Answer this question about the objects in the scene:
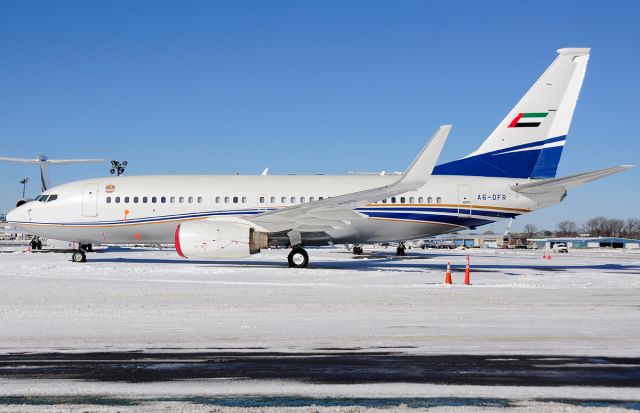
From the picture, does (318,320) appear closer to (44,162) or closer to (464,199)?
(464,199)

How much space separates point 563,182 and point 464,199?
3927 millimetres

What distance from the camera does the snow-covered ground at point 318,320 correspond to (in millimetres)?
5195

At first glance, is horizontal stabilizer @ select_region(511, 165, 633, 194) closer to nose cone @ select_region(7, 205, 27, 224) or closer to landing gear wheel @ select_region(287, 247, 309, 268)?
landing gear wheel @ select_region(287, 247, 309, 268)

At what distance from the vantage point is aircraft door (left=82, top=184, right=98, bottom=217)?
24.5 meters

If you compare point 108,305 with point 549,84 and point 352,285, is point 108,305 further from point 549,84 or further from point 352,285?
point 549,84

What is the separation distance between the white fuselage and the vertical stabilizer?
89 cm

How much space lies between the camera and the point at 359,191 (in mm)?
22531

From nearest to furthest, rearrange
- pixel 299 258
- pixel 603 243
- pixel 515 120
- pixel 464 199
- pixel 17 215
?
pixel 299 258 < pixel 464 199 < pixel 515 120 < pixel 17 215 < pixel 603 243

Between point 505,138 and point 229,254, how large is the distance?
492 inches

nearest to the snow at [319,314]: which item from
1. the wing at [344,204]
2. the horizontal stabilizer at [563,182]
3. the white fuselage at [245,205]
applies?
the wing at [344,204]

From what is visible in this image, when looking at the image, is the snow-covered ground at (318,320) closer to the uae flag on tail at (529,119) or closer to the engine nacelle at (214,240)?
the engine nacelle at (214,240)

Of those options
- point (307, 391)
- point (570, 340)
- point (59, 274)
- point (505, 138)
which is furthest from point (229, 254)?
point (307, 391)

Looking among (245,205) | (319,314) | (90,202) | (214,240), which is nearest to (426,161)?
(214,240)

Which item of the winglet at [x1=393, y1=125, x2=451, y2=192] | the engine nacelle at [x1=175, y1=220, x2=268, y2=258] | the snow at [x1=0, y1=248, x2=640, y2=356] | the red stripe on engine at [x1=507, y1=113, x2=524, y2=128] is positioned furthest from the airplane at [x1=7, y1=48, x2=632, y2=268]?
the snow at [x1=0, y1=248, x2=640, y2=356]
